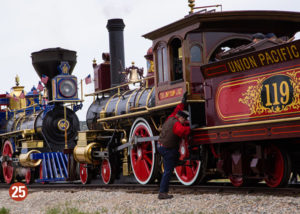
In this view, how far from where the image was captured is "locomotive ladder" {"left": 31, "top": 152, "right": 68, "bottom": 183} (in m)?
16.3

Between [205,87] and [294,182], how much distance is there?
2476 millimetres

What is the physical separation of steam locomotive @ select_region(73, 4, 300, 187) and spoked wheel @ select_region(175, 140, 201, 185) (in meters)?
0.02

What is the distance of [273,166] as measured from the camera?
8.88 m

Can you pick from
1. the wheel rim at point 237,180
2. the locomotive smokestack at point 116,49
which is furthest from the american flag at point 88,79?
the wheel rim at point 237,180

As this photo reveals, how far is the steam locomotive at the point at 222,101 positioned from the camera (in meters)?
8.16

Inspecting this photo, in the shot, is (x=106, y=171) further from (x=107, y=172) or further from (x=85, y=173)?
(x=85, y=173)

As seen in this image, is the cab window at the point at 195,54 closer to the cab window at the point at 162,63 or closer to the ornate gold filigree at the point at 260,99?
the cab window at the point at 162,63

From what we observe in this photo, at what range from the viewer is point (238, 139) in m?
8.71

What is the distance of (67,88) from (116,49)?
2.52 m

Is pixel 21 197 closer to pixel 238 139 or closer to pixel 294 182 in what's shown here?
pixel 238 139

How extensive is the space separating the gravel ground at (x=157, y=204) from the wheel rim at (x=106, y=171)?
9.46ft

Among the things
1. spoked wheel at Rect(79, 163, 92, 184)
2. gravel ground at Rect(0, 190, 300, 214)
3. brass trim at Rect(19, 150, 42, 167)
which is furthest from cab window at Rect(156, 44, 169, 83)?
brass trim at Rect(19, 150, 42, 167)

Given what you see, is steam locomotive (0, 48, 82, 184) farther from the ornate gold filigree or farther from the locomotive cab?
the ornate gold filigree

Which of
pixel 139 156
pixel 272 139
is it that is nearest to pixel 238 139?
pixel 272 139
